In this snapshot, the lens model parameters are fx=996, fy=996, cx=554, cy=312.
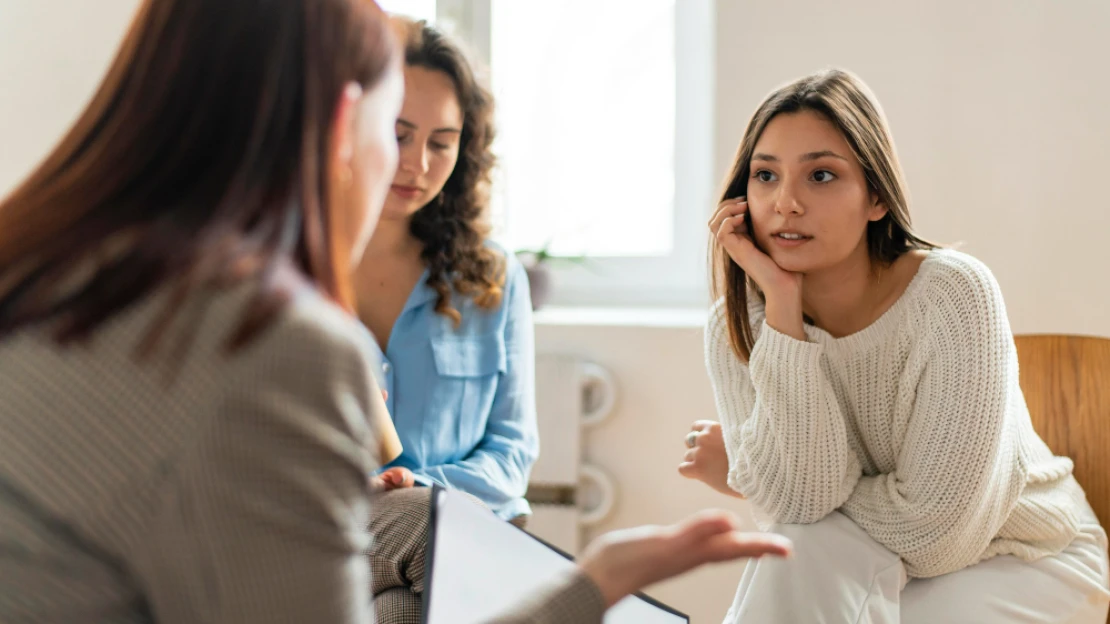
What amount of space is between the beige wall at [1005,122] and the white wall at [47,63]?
1.69m

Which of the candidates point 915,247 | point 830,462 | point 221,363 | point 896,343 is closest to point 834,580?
point 830,462

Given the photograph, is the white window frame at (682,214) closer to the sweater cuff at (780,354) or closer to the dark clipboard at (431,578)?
the sweater cuff at (780,354)

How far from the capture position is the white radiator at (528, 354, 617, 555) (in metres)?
2.07

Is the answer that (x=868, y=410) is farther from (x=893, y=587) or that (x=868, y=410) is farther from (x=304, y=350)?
(x=304, y=350)

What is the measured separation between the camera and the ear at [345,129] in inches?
26.7

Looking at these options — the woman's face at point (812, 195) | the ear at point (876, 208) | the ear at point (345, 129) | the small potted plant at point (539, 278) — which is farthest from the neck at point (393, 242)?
the ear at point (345, 129)

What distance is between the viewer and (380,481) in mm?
1327

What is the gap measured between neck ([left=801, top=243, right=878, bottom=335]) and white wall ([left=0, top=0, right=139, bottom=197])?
6.21 ft

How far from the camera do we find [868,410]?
135cm

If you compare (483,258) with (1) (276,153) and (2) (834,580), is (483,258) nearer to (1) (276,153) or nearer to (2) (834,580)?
(2) (834,580)

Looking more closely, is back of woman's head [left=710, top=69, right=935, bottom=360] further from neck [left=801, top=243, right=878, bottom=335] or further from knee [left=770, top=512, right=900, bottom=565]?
knee [left=770, top=512, right=900, bottom=565]

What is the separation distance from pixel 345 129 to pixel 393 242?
97 centimetres

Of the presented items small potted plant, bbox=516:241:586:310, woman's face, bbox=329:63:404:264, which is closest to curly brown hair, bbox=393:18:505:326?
small potted plant, bbox=516:241:586:310

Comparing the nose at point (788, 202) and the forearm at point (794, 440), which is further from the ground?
the nose at point (788, 202)
